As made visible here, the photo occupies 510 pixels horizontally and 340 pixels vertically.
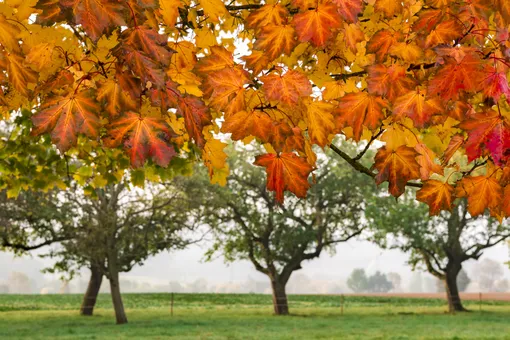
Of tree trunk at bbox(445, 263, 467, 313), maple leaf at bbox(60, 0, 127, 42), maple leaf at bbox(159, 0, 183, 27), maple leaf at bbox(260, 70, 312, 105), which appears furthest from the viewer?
tree trunk at bbox(445, 263, 467, 313)

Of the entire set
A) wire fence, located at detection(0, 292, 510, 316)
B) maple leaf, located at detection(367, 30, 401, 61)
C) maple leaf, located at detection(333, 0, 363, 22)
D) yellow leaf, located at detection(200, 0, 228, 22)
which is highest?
yellow leaf, located at detection(200, 0, 228, 22)

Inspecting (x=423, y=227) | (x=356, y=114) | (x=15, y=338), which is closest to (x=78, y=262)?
(x=15, y=338)

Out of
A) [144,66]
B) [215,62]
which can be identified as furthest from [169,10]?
[144,66]

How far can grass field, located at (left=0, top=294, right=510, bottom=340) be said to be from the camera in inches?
875

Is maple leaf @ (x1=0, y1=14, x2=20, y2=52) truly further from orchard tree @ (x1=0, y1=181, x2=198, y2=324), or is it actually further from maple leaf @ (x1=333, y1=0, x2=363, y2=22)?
orchard tree @ (x1=0, y1=181, x2=198, y2=324)

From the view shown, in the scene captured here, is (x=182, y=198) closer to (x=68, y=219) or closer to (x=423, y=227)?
(x=68, y=219)

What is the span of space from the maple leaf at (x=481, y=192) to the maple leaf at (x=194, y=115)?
158 cm

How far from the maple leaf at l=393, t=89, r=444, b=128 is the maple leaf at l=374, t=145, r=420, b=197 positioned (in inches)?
11.6

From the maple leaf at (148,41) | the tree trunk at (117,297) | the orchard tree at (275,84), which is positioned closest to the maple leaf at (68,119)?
the orchard tree at (275,84)

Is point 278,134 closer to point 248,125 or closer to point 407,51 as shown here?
point 248,125

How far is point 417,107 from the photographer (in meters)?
2.86

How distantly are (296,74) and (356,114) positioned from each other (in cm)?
51

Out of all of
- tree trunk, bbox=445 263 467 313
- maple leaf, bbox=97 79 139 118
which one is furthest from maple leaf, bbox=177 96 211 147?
tree trunk, bbox=445 263 467 313

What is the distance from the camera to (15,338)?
21125 millimetres
